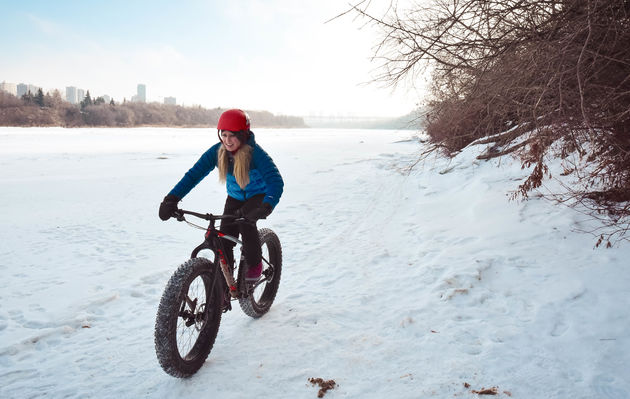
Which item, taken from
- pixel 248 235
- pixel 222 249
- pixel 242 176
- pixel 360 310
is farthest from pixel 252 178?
pixel 360 310

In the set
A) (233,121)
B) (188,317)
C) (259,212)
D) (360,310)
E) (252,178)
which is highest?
(233,121)

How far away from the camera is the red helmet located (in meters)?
3.11

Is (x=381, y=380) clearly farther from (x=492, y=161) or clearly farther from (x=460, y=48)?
(x=492, y=161)

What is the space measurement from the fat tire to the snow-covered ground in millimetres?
164

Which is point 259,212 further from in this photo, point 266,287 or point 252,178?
point 266,287

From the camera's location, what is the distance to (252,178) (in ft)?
11.0

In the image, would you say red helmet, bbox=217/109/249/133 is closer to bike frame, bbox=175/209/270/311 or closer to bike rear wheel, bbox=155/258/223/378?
bike frame, bbox=175/209/270/311

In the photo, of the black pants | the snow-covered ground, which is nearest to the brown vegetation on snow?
the snow-covered ground

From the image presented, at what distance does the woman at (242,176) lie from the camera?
314cm

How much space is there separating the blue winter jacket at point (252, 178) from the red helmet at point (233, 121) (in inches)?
6.1

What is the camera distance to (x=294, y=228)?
736 centimetres

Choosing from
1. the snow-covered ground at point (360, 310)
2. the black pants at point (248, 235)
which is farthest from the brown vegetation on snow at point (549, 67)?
the black pants at point (248, 235)

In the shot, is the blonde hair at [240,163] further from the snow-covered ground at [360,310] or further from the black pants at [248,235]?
the snow-covered ground at [360,310]

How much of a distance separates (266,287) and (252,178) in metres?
1.30
